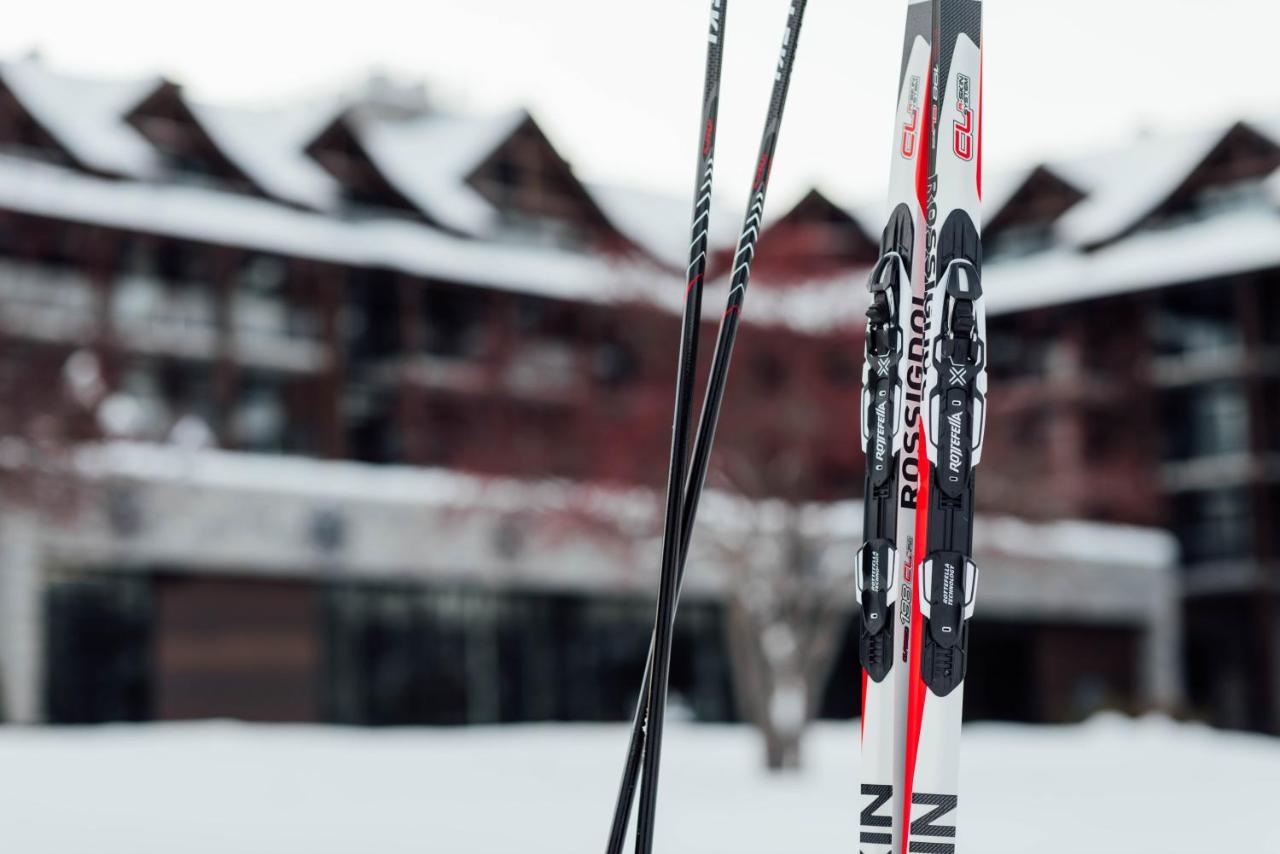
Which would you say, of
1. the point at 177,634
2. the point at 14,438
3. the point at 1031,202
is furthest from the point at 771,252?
the point at 1031,202

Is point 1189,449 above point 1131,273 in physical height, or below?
below

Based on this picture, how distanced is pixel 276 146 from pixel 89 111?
3.67 metres

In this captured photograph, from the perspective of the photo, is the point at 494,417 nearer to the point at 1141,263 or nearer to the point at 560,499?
the point at 560,499

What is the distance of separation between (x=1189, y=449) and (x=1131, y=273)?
13.2 feet

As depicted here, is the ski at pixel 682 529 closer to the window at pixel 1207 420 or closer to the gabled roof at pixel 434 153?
the gabled roof at pixel 434 153

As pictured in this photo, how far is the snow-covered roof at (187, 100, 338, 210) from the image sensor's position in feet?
108

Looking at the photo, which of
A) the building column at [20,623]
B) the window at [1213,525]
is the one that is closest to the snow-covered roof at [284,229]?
the building column at [20,623]

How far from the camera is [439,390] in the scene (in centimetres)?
3522

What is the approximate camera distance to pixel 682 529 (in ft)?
17.2

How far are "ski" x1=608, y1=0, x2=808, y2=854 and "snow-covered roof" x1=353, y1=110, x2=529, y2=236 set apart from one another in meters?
29.5

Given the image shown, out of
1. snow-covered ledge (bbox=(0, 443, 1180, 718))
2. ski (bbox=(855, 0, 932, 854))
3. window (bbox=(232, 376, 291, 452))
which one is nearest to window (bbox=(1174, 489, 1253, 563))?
snow-covered ledge (bbox=(0, 443, 1180, 718))

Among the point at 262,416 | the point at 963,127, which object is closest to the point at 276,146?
the point at 262,416

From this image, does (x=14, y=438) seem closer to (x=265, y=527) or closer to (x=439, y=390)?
(x=265, y=527)

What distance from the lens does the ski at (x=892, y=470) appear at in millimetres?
5930
